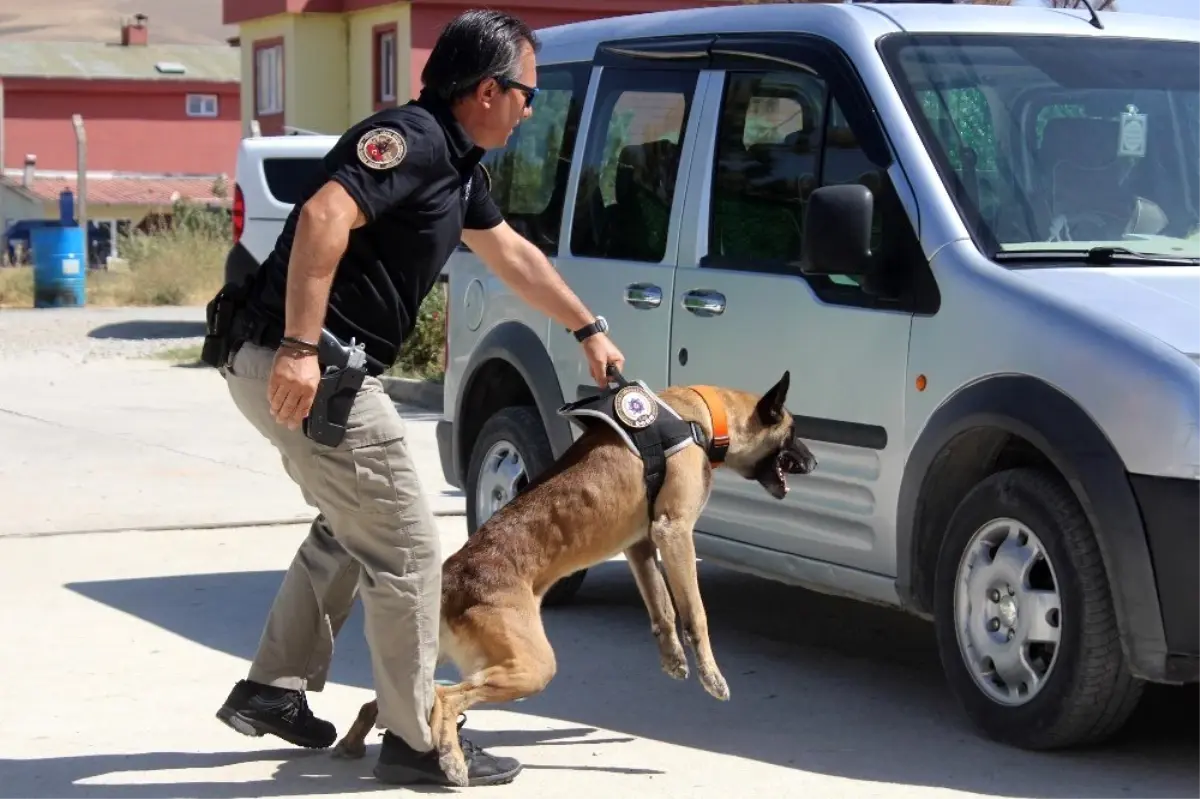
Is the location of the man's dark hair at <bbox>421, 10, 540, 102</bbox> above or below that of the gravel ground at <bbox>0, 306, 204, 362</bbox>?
above

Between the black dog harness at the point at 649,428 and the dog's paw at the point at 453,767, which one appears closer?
the dog's paw at the point at 453,767

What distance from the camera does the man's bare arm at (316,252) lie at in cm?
438

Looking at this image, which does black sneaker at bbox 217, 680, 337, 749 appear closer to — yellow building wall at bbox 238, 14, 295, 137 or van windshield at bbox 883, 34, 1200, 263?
van windshield at bbox 883, 34, 1200, 263

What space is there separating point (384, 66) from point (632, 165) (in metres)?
31.0

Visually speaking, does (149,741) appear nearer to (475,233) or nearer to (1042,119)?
(475,233)

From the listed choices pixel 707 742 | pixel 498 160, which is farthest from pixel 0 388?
pixel 707 742

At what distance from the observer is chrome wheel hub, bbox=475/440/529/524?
7.14 metres

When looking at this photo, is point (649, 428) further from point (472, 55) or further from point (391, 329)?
point (472, 55)

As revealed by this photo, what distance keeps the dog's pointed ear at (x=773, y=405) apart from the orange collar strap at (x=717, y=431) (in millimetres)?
107

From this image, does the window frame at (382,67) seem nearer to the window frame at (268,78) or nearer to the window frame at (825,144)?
the window frame at (268,78)

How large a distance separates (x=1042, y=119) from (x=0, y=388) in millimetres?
11773

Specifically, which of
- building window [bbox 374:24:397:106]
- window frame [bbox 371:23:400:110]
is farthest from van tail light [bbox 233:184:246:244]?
building window [bbox 374:24:397:106]

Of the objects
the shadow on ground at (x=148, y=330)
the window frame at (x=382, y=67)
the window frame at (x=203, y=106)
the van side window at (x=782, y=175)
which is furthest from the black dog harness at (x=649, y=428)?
the window frame at (x=203, y=106)

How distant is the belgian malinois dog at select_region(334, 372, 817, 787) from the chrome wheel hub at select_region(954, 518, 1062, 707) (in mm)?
573
